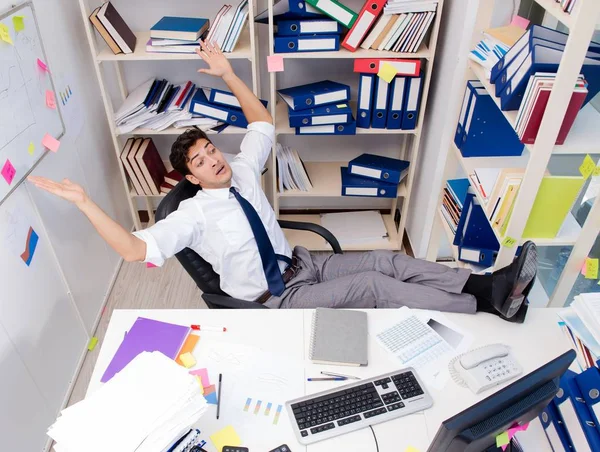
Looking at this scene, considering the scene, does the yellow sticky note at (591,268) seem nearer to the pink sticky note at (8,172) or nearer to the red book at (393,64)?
the red book at (393,64)

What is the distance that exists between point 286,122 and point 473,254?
124cm

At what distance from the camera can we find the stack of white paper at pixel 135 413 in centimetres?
111

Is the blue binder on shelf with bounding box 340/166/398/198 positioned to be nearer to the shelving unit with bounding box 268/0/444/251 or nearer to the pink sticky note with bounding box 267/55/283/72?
the shelving unit with bounding box 268/0/444/251

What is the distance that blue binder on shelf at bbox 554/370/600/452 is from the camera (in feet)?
3.89

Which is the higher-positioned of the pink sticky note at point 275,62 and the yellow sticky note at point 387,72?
the pink sticky note at point 275,62

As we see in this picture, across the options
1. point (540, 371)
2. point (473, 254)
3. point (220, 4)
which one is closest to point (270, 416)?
point (540, 371)

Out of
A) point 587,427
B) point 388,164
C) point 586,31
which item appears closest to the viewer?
point 587,427

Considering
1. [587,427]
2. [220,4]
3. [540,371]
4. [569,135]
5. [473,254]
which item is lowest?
[473,254]

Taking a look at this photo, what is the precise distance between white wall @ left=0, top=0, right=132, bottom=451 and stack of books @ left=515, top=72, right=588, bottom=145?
6.29ft

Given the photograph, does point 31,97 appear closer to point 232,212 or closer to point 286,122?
point 232,212

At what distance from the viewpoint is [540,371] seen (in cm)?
113

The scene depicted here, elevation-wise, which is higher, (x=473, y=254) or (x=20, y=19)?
(x=20, y=19)

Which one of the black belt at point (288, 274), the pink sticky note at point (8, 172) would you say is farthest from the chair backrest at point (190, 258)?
the pink sticky note at point (8, 172)

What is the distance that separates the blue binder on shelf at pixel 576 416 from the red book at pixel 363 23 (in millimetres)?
1759
